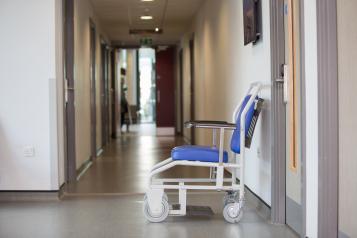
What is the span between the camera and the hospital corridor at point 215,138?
10.6 feet

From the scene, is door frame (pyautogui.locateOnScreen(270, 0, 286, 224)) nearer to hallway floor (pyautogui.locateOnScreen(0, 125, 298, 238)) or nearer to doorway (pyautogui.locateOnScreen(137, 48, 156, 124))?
hallway floor (pyautogui.locateOnScreen(0, 125, 298, 238))

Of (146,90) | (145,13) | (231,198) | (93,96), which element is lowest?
(231,198)

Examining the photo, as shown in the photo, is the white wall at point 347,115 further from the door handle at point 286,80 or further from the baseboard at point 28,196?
the baseboard at point 28,196

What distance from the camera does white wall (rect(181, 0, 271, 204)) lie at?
474 centimetres

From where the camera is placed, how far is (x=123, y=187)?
631cm

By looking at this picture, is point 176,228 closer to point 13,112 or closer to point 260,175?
point 260,175

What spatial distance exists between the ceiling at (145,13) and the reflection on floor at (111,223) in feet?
17.4

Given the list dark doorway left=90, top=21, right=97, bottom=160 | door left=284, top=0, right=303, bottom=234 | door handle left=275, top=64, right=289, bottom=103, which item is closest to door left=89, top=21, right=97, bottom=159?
dark doorway left=90, top=21, right=97, bottom=160

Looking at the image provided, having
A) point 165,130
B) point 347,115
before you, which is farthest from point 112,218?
point 165,130

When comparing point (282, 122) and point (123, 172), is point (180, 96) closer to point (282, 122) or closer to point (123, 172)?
point (123, 172)

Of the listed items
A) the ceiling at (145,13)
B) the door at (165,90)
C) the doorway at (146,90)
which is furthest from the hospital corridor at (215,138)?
the doorway at (146,90)

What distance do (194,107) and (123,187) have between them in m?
5.68

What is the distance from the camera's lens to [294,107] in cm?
399

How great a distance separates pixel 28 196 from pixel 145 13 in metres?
6.58
